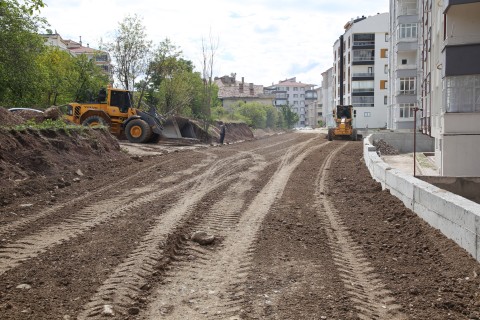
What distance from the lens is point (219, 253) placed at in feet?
22.3

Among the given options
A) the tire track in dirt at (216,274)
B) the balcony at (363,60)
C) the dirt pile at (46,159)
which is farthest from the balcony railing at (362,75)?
the tire track in dirt at (216,274)

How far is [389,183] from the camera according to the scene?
38.0ft

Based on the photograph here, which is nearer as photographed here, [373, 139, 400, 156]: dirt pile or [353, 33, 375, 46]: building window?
[373, 139, 400, 156]: dirt pile

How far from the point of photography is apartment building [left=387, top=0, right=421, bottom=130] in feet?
149

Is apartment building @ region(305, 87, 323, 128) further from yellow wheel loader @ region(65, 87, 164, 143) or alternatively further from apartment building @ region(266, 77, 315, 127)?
yellow wheel loader @ region(65, 87, 164, 143)

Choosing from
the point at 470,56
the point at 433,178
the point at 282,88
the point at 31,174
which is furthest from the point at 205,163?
the point at 282,88

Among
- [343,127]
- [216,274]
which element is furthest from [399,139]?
[216,274]

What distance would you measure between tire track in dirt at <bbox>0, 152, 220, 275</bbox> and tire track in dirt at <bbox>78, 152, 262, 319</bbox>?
32.3 inches

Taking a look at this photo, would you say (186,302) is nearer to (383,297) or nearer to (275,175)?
(383,297)

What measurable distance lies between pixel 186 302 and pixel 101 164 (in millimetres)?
12809

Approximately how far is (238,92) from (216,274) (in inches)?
4415

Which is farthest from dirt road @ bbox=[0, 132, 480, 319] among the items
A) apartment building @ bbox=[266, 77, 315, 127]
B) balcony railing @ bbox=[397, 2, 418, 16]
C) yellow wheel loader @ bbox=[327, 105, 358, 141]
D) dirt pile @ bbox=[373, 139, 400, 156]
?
apartment building @ bbox=[266, 77, 315, 127]

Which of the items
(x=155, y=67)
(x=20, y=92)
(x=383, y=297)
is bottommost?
(x=383, y=297)

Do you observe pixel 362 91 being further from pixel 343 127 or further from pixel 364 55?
pixel 343 127
